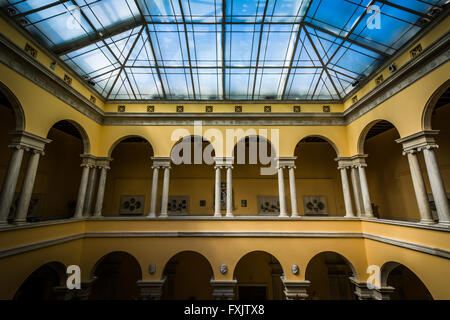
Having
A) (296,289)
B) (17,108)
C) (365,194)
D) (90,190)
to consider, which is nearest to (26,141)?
(17,108)

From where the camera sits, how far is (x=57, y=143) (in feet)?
46.3

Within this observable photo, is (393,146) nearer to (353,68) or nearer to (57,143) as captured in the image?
(353,68)

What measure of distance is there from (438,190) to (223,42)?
458 inches

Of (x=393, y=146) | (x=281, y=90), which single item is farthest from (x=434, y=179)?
(x=281, y=90)

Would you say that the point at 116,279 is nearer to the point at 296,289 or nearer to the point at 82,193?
the point at 82,193

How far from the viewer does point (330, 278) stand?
569 inches

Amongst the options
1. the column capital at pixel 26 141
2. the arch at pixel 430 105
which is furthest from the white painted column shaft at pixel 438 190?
the column capital at pixel 26 141

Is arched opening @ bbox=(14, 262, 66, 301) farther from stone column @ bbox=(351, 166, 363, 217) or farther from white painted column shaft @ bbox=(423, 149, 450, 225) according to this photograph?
white painted column shaft @ bbox=(423, 149, 450, 225)

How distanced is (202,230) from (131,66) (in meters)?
10.3

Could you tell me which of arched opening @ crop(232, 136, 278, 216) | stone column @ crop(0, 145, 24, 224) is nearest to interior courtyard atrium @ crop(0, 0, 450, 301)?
stone column @ crop(0, 145, 24, 224)

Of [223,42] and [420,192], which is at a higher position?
[223,42]

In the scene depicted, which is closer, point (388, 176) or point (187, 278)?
point (388, 176)

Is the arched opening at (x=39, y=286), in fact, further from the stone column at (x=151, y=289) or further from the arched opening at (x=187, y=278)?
the arched opening at (x=187, y=278)

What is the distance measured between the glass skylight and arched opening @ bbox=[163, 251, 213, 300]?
37.2 feet
